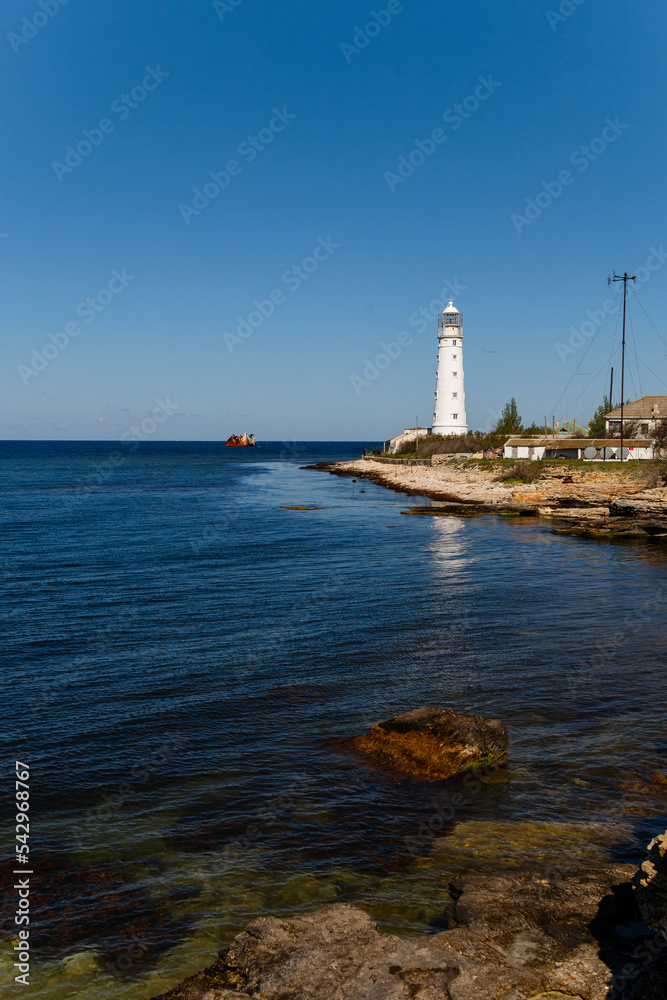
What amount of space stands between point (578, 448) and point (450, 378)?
902 inches

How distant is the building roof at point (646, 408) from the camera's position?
74062mm

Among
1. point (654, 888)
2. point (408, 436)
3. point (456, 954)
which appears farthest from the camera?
point (408, 436)

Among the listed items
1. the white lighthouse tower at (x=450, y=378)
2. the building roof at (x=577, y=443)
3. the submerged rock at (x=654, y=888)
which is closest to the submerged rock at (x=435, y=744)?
the submerged rock at (x=654, y=888)

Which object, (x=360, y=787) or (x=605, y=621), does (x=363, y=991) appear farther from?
(x=605, y=621)

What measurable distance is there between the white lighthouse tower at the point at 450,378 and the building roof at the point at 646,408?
62.7 feet

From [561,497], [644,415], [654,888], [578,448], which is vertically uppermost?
[644,415]

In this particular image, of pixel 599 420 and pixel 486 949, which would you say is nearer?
pixel 486 949

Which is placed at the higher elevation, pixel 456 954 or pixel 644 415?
pixel 644 415

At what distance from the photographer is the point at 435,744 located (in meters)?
11.5

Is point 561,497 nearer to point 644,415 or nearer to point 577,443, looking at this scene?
point 577,443

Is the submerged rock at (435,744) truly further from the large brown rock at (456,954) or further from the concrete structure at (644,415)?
the concrete structure at (644,415)

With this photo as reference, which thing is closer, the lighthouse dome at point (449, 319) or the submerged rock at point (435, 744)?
the submerged rock at point (435, 744)

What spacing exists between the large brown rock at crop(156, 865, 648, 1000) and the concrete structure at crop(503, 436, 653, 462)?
62.2 m

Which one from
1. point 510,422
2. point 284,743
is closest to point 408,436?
point 510,422
